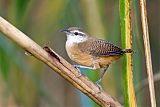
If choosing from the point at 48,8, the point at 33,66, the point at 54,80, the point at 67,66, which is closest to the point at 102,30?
the point at 48,8

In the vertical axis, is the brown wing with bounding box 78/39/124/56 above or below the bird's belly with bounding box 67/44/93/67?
above

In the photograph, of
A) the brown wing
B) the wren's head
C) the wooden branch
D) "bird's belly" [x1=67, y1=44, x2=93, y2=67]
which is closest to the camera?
the wooden branch

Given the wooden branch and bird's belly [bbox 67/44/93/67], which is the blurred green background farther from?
the wooden branch

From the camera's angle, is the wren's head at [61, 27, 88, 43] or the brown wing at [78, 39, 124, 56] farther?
the wren's head at [61, 27, 88, 43]

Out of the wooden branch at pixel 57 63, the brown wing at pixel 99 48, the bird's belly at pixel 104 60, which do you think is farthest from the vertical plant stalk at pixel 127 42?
the bird's belly at pixel 104 60

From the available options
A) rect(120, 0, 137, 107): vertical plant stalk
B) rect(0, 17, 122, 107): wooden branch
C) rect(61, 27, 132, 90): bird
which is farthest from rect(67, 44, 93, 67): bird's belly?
rect(120, 0, 137, 107): vertical plant stalk

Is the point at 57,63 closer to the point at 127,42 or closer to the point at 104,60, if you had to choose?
the point at 127,42

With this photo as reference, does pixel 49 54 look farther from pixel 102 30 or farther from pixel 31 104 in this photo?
pixel 31 104

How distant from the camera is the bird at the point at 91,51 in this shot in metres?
1.88

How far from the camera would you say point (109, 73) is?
87.7 inches

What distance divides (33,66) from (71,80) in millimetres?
1112

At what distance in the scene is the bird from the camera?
188cm

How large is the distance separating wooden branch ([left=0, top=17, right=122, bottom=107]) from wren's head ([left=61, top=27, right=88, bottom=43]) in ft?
2.28

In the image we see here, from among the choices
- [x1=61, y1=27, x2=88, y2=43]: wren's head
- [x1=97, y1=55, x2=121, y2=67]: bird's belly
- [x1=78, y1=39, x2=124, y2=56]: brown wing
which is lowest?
[x1=97, y1=55, x2=121, y2=67]: bird's belly
